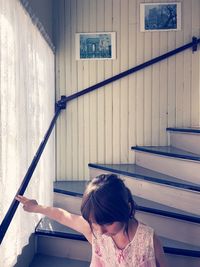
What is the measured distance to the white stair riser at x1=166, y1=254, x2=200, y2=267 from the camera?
2.16 meters

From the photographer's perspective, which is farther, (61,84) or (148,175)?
(61,84)

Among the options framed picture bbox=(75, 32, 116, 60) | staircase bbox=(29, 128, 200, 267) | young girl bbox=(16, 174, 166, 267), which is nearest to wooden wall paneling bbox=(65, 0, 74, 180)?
framed picture bbox=(75, 32, 116, 60)

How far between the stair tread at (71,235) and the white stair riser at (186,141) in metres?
0.90

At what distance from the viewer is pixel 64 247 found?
2521 mm

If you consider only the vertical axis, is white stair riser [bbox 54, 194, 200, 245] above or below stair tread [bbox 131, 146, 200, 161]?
below

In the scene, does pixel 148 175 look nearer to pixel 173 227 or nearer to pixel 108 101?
pixel 173 227

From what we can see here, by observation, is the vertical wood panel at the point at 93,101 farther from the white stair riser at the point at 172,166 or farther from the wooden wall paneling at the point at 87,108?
the white stair riser at the point at 172,166

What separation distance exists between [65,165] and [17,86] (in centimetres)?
160

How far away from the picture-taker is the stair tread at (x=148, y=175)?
7.95ft

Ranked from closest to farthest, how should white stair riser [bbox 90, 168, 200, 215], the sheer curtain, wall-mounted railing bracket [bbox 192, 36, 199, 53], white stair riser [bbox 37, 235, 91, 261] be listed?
the sheer curtain
white stair riser [bbox 90, 168, 200, 215]
white stair riser [bbox 37, 235, 91, 261]
wall-mounted railing bracket [bbox 192, 36, 199, 53]

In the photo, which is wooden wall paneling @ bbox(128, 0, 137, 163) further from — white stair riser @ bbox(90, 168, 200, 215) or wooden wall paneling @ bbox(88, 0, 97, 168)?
white stair riser @ bbox(90, 168, 200, 215)

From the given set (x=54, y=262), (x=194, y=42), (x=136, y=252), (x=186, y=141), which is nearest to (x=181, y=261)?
(x=54, y=262)

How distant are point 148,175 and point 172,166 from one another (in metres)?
0.20

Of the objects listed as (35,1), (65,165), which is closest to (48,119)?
(65,165)
